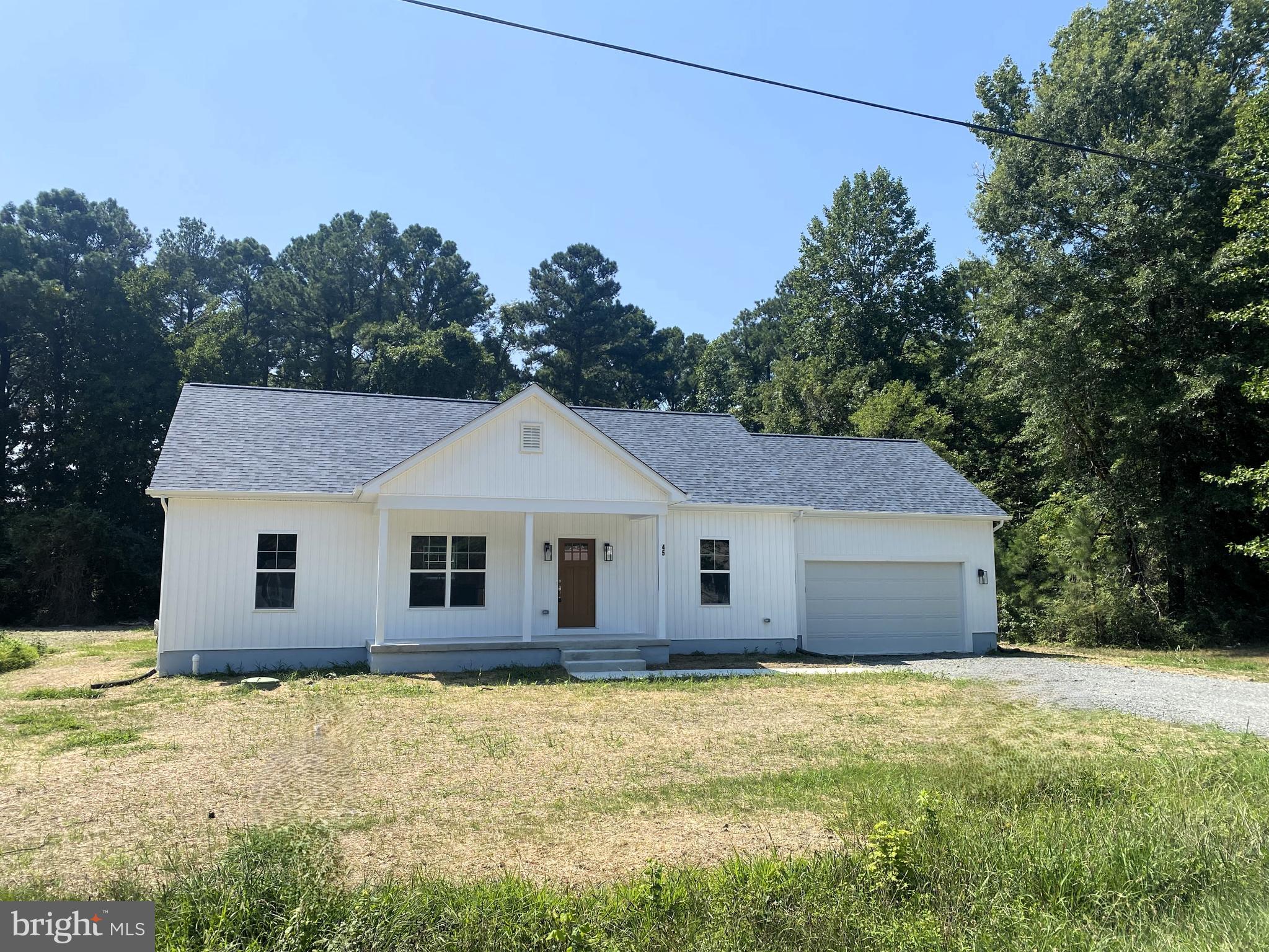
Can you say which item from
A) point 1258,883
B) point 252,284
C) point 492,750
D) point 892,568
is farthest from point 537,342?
point 1258,883

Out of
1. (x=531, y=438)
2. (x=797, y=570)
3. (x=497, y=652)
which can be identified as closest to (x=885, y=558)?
(x=797, y=570)

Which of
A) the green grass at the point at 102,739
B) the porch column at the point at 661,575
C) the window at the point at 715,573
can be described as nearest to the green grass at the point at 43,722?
the green grass at the point at 102,739

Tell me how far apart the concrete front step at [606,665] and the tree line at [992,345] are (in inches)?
523

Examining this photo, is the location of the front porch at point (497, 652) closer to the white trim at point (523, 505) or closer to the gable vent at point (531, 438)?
the white trim at point (523, 505)

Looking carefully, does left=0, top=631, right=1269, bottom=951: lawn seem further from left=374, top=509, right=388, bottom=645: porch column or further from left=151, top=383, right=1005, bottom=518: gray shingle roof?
left=151, top=383, right=1005, bottom=518: gray shingle roof

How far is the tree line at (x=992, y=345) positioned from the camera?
71.6 feet

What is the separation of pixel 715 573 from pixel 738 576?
48cm

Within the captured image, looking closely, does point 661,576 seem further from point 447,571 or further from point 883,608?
point 883,608

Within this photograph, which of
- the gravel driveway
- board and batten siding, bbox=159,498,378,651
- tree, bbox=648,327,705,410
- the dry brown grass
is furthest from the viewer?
tree, bbox=648,327,705,410

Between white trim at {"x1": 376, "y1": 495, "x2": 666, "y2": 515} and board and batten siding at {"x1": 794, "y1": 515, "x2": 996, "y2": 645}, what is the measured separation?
4180 mm

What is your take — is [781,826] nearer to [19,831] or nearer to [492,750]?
[492,750]

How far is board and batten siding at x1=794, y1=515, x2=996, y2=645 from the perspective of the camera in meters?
18.8

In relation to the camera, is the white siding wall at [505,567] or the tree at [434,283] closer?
the white siding wall at [505,567]

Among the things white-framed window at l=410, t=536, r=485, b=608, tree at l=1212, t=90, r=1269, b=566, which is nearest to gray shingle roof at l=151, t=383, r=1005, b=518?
white-framed window at l=410, t=536, r=485, b=608
